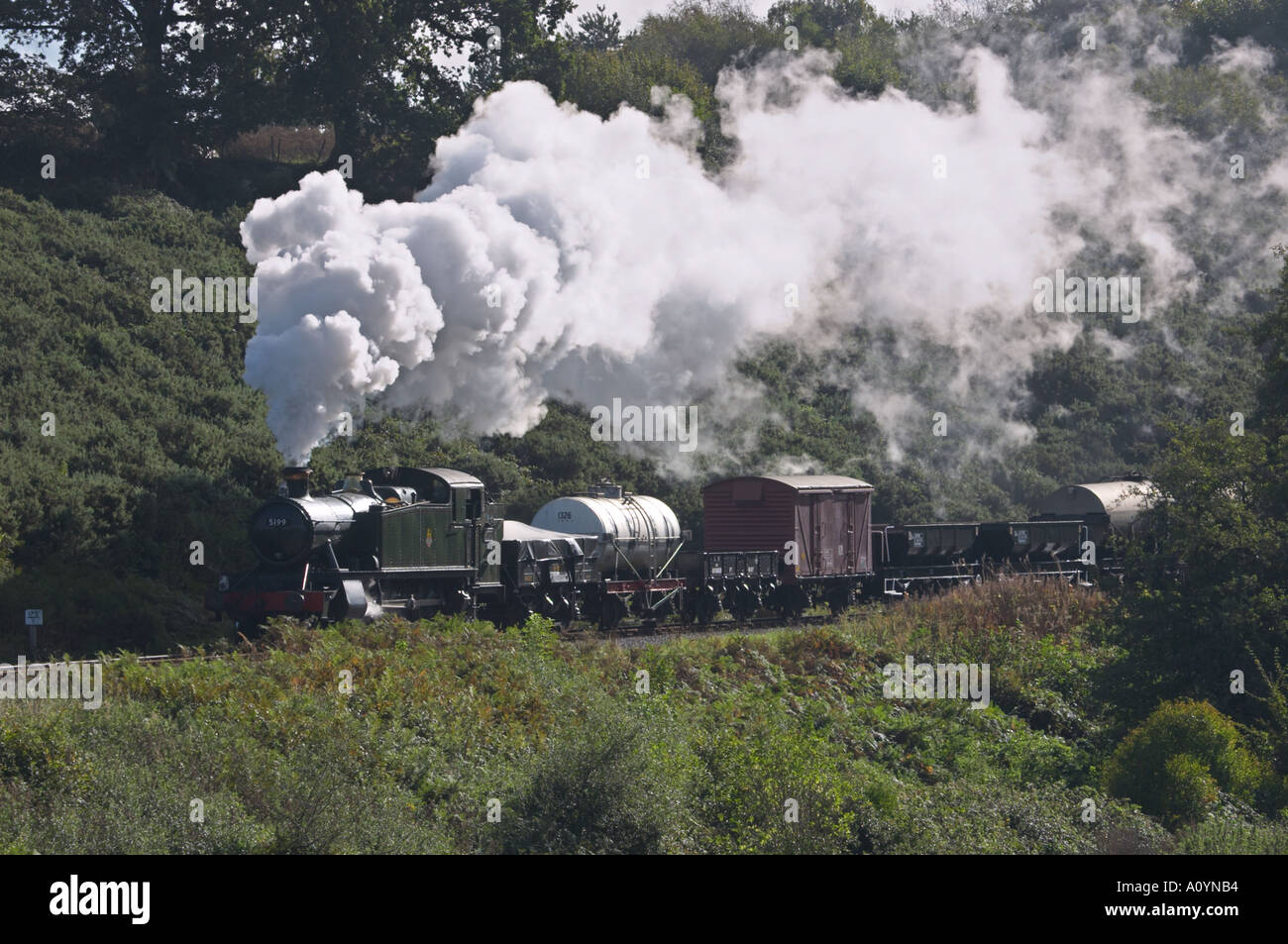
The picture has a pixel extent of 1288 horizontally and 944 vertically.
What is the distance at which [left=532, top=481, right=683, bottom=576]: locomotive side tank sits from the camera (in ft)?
88.2

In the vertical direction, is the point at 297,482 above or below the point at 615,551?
above

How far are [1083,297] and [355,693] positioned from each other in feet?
181

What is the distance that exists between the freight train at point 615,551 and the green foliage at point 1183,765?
433cm

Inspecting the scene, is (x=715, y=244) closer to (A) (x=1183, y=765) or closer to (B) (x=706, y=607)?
(B) (x=706, y=607)

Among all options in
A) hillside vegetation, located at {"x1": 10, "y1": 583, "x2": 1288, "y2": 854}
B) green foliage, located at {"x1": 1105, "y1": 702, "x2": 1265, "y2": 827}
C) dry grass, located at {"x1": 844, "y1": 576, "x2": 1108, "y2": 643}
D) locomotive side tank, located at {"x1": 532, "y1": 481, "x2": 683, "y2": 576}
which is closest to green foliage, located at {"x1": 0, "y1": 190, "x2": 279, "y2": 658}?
locomotive side tank, located at {"x1": 532, "y1": 481, "x2": 683, "y2": 576}

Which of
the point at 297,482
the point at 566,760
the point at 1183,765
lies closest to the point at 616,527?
the point at 297,482

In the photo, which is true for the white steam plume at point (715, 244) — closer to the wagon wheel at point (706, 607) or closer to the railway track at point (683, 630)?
the railway track at point (683, 630)

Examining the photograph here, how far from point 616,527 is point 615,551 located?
1.71 ft

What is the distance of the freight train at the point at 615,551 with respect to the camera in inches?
800

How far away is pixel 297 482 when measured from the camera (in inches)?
805

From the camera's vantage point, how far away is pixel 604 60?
175 ft

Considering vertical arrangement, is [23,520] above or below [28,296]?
below
